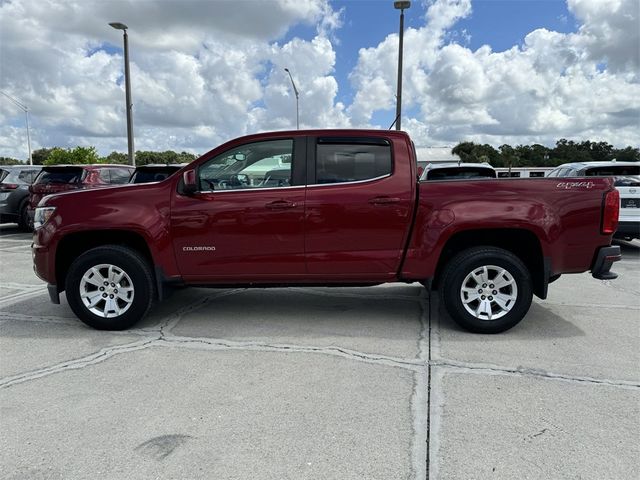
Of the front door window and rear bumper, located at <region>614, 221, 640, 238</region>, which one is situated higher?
the front door window

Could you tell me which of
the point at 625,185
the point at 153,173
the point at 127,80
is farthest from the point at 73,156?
the point at 625,185

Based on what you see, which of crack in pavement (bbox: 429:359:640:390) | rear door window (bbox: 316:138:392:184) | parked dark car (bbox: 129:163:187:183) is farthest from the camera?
parked dark car (bbox: 129:163:187:183)

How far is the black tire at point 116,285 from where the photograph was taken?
4492 mm

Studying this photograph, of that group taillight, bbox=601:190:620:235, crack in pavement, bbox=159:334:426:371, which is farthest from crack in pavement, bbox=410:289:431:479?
taillight, bbox=601:190:620:235

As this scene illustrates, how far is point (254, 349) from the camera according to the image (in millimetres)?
4125

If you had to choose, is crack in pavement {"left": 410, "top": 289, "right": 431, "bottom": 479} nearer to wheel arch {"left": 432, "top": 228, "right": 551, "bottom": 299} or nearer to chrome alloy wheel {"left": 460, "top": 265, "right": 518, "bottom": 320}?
chrome alloy wheel {"left": 460, "top": 265, "right": 518, "bottom": 320}

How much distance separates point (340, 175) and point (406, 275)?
3.71ft

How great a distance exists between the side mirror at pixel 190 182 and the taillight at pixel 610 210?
3715 mm

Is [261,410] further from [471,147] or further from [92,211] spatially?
[471,147]

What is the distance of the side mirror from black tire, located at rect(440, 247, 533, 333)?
246cm

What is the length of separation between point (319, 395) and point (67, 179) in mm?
9702

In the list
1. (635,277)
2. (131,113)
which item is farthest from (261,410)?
(131,113)

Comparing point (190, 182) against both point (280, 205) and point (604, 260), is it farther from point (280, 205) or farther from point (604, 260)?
point (604, 260)

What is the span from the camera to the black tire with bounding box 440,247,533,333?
4371 mm
